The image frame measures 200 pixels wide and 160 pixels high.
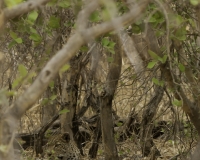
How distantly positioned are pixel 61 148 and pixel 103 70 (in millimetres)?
906

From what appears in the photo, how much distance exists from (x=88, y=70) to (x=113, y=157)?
2.90 ft

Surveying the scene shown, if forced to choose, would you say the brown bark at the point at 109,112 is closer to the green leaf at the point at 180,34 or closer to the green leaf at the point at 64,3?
the green leaf at the point at 180,34

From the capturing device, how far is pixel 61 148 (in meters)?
5.21

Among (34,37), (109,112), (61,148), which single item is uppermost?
(34,37)

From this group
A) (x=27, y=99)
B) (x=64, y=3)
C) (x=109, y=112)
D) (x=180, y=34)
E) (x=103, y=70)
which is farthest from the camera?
(x=103, y=70)

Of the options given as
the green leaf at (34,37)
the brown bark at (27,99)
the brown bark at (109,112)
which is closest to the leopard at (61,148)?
the brown bark at (109,112)

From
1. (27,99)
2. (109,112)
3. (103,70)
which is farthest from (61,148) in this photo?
(27,99)

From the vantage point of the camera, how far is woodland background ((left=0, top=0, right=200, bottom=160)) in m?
1.76

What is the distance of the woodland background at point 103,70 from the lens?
5.76 ft

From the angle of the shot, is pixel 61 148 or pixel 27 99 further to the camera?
pixel 61 148

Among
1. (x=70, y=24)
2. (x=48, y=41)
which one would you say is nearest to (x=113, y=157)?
(x=48, y=41)

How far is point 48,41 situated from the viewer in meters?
4.23

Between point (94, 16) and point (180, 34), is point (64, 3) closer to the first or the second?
point (94, 16)

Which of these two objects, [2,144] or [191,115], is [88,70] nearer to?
[191,115]
